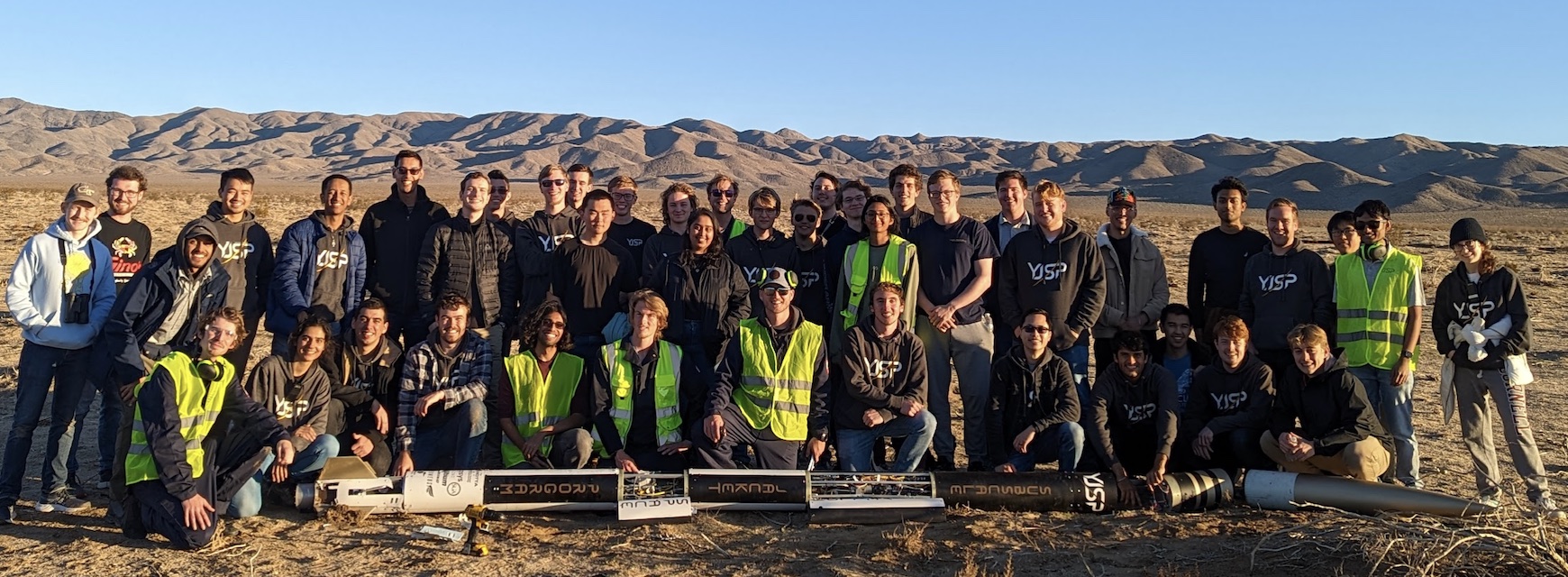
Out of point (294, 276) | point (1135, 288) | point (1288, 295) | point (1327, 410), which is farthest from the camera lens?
point (1135, 288)

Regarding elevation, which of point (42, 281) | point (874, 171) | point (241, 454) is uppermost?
point (874, 171)

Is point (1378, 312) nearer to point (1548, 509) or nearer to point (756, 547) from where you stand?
point (1548, 509)

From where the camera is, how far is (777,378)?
22.2ft

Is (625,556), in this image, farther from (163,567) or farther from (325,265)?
(325,265)

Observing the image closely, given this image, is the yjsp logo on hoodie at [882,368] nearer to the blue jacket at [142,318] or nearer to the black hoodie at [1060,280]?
the black hoodie at [1060,280]

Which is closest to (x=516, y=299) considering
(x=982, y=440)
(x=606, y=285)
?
(x=606, y=285)

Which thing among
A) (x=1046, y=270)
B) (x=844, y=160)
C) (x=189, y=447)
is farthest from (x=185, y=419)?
(x=844, y=160)

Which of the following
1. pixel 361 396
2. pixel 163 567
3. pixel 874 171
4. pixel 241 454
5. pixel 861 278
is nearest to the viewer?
pixel 163 567

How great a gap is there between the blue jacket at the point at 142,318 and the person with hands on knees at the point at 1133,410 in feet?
18.3

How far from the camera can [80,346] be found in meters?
6.23

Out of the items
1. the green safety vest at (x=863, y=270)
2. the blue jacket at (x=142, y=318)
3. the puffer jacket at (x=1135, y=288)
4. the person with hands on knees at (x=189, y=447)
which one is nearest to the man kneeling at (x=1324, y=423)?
the puffer jacket at (x=1135, y=288)

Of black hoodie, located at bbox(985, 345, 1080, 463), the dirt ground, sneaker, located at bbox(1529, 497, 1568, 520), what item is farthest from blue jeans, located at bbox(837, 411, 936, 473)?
sneaker, located at bbox(1529, 497, 1568, 520)

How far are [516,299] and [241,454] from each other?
2.17m

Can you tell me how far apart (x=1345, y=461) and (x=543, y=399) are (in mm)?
5005
